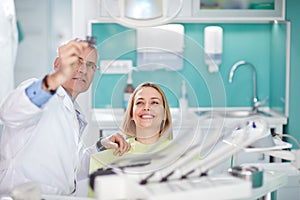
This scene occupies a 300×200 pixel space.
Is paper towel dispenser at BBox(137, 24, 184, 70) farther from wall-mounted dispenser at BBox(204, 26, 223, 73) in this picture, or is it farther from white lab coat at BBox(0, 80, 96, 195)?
wall-mounted dispenser at BBox(204, 26, 223, 73)

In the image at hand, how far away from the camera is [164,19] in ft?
4.54

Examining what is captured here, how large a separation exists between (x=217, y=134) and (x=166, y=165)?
19 cm

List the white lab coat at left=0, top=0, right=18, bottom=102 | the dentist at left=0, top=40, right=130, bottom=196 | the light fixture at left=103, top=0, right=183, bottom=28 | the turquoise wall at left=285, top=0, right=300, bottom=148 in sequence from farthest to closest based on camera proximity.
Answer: the turquoise wall at left=285, top=0, right=300, bottom=148
the white lab coat at left=0, top=0, right=18, bottom=102
the dentist at left=0, top=40, right=130, bottom=196
the light fixture at left=103, top=0, right=183, bottom=28

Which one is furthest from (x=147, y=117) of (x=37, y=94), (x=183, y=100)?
(x=37, y=94)

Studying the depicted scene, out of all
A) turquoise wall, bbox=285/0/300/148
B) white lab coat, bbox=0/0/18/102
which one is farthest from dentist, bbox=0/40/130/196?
turquoise wall, bbox=285/0/300/148

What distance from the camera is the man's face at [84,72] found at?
158cm

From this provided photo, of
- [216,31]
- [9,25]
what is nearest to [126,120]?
[9,25]

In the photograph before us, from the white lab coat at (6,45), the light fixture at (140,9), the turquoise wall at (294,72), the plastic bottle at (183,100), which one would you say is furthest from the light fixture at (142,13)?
the turquoise wall at (294,72)

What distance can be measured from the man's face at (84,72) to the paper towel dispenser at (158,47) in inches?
5.7

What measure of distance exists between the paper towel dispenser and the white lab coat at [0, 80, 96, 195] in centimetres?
31

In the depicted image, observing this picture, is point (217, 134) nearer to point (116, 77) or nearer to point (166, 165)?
point (166, 165)

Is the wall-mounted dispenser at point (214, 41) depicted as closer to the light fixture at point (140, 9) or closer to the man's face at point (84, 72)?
the man's face at point (84, 72)

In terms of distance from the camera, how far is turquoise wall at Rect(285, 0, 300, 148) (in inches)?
137

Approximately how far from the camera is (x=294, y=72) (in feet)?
11.5
